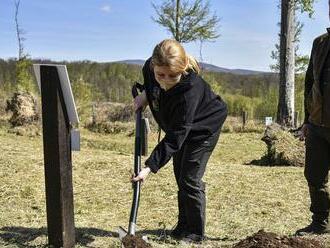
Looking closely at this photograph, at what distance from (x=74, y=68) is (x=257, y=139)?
22.1 meters

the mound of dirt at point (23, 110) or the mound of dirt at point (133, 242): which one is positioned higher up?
the mound of dirt at point (23, 110)

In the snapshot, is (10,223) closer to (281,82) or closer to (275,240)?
(275,240)

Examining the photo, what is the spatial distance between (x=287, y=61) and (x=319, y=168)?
445 inches

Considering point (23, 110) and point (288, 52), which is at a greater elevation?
point (288, 52)

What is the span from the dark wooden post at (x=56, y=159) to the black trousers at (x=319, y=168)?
1.74 meters

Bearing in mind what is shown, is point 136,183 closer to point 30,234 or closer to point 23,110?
point 30,234

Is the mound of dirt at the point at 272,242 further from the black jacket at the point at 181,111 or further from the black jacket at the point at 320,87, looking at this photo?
the black jacket at the point at 320,87

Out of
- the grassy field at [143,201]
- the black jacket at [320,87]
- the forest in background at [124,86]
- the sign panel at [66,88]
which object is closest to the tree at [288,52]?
the grassy field at [143,201]

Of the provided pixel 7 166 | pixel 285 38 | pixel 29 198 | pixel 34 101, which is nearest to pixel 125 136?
pixel 34 101

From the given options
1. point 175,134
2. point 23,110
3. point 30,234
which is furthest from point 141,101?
point 23,110

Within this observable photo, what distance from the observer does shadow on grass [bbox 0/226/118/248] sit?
4297mm

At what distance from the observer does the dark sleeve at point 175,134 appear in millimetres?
3633

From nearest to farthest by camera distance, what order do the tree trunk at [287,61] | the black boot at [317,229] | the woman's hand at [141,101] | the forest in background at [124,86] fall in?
1. the woman's hand at [141,101]
2. the black boot at [317,229]
3. the tree trunk at [287,61]
4. the forest in background at [124,86]

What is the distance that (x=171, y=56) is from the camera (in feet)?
11.8
